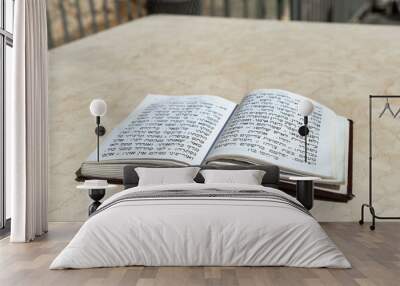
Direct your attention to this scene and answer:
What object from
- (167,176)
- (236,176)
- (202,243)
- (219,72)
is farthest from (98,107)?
(202,243)

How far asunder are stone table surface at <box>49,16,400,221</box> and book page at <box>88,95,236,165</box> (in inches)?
9.2

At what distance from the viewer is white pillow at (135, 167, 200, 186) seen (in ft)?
16.6

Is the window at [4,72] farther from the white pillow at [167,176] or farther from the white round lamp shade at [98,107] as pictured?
the white pillow at [167,176]

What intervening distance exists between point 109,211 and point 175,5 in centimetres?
322

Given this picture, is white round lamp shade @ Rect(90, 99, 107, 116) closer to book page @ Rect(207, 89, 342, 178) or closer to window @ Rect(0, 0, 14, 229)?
window @ Rect(0, 0, 14, 229)

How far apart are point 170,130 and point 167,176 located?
22.1 inches

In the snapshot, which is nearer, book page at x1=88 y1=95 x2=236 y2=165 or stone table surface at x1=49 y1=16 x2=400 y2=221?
book page at x1=88 y1=95 x2=236 y2=165

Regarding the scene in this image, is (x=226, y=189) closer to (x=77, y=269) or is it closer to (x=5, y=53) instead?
(x=77, y=269)

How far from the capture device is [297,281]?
3031mm

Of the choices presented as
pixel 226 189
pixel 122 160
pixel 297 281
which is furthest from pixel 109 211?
pixel 122 160

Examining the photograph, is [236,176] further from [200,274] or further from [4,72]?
[4,72]

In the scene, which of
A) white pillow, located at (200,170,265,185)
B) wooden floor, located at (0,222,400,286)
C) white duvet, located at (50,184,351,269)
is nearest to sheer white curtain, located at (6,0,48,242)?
wooden floor, located at (0,222,400,286)

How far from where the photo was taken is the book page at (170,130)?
A: 5254 millimetres

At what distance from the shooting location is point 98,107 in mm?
5633
